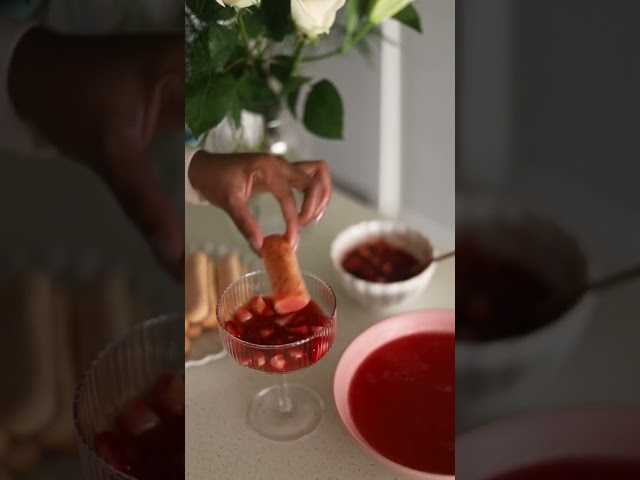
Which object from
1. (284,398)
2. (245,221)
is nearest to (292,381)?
(284,398)

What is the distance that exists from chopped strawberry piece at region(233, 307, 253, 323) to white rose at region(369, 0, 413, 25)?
0.55ft

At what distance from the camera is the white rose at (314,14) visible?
1.15 feet

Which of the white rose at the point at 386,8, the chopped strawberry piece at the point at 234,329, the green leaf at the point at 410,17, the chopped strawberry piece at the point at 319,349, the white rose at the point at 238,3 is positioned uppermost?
the white rose at the point at 238,3

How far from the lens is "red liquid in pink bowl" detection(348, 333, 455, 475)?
0.41 metres

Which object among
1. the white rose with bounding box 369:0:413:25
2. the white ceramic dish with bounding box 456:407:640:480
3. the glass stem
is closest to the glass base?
the glass stem

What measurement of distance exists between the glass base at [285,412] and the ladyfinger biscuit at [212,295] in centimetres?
6

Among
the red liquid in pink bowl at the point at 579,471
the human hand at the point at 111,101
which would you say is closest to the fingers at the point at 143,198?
the human hand at the point at 111,101

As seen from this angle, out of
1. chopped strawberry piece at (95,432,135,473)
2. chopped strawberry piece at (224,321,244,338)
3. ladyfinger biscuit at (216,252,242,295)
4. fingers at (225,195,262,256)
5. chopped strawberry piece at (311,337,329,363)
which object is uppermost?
fingers at (225,195,262,256)

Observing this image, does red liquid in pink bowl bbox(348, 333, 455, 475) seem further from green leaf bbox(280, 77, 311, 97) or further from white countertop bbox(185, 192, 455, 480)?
green leaf bbox(280, 77, 311, 97)

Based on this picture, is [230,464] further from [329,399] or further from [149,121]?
[149,121]

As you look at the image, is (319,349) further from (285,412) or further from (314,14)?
(314,14)

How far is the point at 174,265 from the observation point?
0.34 m

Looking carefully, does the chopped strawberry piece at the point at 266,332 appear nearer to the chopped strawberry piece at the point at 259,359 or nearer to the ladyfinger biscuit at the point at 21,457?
the chopped strawberry piece at the point at 259,359

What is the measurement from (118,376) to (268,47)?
0.64 feet
